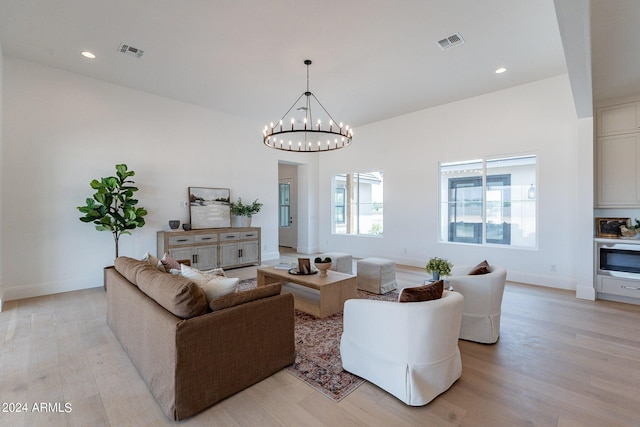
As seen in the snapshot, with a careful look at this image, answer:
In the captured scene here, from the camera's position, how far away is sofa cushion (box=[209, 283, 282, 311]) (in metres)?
1.97

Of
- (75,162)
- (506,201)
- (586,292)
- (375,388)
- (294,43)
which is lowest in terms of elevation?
(375,388)

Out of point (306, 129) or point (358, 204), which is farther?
point (358, 204)

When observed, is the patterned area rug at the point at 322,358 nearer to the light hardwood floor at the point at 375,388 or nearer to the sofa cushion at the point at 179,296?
the light hardwood floor at the point at 375,388

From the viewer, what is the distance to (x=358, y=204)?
7.85 meters

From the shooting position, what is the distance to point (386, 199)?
22.9ft

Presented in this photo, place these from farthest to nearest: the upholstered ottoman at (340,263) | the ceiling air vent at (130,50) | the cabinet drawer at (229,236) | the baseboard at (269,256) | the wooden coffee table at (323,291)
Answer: the baseboard at (269,256), the cabinet drawer at (229,236), the upholstered ottoman at (340,263), the ceiling air vent at (130,50), the wooden coffee table at (323,291)

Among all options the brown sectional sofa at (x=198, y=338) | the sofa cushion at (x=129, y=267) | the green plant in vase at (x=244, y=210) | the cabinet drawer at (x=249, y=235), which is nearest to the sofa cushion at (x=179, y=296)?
the brown sectional sofa at (x=198, y=338)

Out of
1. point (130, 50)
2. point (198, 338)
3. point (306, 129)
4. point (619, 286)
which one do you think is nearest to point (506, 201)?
point (619, 286)

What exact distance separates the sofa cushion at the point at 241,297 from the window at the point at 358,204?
5.30 meters

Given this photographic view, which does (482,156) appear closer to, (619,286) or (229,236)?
(619,286)

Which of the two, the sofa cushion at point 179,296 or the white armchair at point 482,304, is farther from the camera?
the white armchair at point 482,304

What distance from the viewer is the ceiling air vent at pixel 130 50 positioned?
3.78 meters

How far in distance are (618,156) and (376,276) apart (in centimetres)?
395

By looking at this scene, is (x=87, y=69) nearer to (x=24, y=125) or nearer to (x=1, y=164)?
(x=24, y=125)
